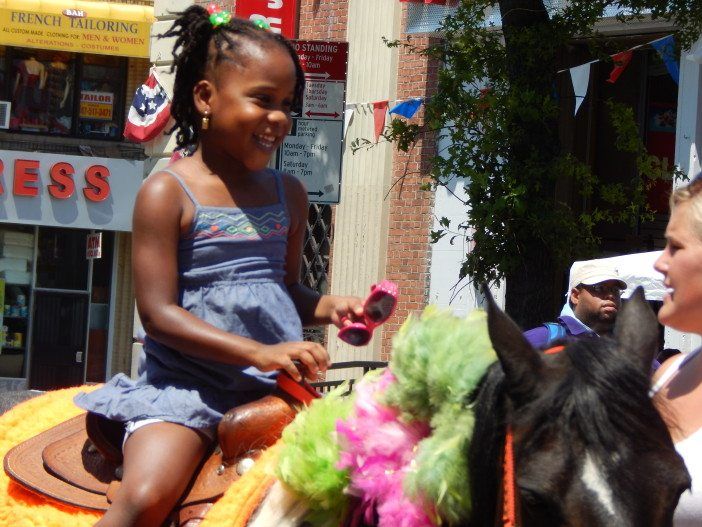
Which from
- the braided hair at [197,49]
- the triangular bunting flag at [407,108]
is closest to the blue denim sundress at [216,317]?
the braided hair at [197,49]

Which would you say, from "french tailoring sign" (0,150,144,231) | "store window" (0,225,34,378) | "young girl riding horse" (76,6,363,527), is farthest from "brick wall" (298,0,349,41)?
"young girl riding horse" (76,6,363,527)

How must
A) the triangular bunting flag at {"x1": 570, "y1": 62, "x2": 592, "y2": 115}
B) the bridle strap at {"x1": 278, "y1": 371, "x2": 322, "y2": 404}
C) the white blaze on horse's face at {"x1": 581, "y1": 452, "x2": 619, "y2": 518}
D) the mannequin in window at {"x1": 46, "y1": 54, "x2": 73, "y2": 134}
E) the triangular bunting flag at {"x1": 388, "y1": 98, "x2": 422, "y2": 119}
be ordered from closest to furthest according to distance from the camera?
1. the white blaze on horse's face at {"x1": 581, "y1": 452, "x2": 619, "y2": 518}
2. the bridle strap at {"x1": 278, "y1": 371, "x2": 322, "y2": 404}
3. the triangular bunting flag at {"x1": 570, "y1": 62, "x2": 592, "y2": 115}
4. the triangular bunting flag at {"x1": 388, "y1": 98, "x2": 422, "y2": 119}
5. the mannequin in window at {"x1": 46, "y1": 54, "x2": 73, "y2": 134}

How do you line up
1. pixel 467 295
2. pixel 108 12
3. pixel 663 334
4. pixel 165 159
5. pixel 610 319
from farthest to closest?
pixel 108 12, pixel 165 159, pixel 467 295, pixel 663 334, pixel 610 319

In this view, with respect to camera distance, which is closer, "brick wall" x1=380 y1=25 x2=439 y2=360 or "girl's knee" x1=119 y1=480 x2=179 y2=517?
"girl's knee" x1=119 y1=480 x2=179 y2=517

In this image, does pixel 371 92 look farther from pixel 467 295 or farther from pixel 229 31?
pixel 229 31

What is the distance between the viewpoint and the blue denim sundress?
311 cm

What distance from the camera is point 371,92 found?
48.7 feet

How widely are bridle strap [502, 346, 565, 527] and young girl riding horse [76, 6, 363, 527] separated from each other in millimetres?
805

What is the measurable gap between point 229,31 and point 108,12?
61.2 feet

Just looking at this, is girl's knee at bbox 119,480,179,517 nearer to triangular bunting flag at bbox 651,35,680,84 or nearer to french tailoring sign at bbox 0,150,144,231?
triangular bunting flag at bbox 651,35,680,84

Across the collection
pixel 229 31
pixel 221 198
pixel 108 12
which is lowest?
pixel 221 198

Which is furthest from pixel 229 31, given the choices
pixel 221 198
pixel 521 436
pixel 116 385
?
pixel 521 436

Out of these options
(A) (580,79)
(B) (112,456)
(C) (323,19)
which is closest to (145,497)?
(B) (112,456)

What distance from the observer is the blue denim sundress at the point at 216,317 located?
311 cm
